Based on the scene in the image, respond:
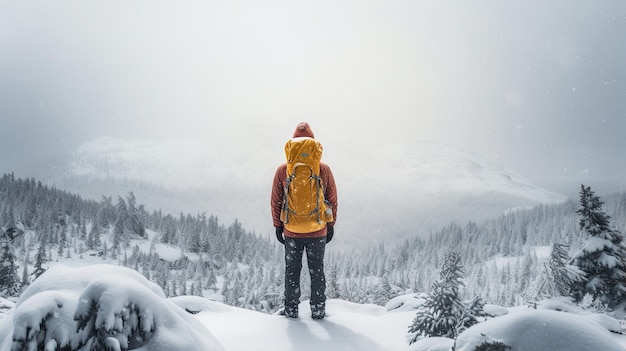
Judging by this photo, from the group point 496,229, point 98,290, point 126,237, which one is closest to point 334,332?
point 98,290

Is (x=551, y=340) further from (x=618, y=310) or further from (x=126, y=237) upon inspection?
(x=126, y=237)

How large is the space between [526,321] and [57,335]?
11.8ft

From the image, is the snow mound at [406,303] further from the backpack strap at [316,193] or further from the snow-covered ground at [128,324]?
the snow-covered ground at [128,324]

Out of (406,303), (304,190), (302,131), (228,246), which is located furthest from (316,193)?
(228,246)

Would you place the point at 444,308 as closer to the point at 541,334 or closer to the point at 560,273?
the point at 541,334

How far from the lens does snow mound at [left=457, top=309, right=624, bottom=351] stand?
2.83 meters

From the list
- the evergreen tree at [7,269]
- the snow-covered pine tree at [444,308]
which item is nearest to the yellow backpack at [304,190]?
the snow-covered pine tree at [444,308]

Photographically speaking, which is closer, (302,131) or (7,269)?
(302,131)

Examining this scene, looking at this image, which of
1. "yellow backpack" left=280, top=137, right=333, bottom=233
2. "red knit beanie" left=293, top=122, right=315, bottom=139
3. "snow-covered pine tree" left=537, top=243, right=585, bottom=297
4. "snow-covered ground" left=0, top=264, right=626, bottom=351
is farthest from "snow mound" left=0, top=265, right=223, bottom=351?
"snow-covered pine tree" left=537, top=243, right=585, bottom=297

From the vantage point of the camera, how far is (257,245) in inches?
7303

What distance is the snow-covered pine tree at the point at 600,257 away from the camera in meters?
11.2

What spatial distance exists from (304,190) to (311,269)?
156cm

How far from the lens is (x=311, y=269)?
704cm

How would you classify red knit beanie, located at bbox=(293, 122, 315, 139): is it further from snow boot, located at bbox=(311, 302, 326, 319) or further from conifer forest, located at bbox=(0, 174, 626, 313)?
conifer forest, located at bbox=(0, 174, 626, 313)
